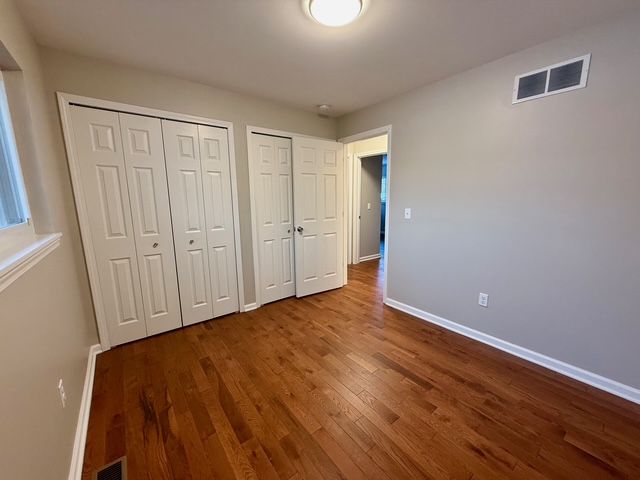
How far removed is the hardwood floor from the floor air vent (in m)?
0.03

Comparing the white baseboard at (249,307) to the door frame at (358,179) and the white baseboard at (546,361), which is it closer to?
the door frame at (358,179)

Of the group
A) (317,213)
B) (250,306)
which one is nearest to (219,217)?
(250,306)

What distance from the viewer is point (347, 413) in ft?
5.24

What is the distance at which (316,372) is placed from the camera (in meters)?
1.98

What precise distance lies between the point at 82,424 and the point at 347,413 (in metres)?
1.50

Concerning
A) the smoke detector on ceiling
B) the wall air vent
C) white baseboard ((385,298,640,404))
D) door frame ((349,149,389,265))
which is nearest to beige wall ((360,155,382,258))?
door frame ((349,149,389,265))

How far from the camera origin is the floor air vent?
1.24 m

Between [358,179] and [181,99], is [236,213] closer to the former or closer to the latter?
[181,99]

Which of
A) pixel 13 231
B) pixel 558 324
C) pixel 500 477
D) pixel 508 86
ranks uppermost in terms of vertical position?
pixel 508 86

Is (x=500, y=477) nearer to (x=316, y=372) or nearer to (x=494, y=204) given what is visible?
(x=316, y=372)

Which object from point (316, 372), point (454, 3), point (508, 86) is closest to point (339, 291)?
point (316, 372)

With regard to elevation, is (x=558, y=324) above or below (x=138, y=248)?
below

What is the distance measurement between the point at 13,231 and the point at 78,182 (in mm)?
1051

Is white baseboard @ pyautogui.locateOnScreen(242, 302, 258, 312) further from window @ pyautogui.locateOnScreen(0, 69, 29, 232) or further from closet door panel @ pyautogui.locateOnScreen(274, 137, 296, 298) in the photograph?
window @ pyautogui.locateOnScreen(0, 69, 29, 232)
